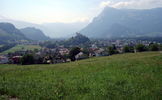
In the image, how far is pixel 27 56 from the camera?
64.9 meters

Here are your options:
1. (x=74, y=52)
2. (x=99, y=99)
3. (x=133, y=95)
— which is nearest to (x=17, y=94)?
(x=99, y=99)

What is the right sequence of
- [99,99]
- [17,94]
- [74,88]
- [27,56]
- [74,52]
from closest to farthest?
[99,99], [17,94], [74,88], [27,56], [74,52]

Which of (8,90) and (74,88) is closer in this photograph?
(8,90)

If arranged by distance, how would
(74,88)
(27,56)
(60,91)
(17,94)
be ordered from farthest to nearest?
(27,56) < (74,88) < (60,91) < (17,94)

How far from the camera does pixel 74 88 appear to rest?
1289cm

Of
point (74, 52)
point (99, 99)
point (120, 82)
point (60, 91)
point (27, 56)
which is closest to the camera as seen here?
point (99, 99)

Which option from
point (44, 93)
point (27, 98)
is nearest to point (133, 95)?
point (44, 93)

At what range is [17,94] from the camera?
11258mm

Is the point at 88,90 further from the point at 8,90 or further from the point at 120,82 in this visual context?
the point at 8,90

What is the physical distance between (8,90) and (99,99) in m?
6.09

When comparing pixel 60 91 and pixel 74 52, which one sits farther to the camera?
pixel 74 52

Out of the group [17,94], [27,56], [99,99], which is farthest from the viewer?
[27,56]

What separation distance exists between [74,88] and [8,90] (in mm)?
4411

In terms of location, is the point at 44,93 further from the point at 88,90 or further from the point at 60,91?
the point at 88,90
